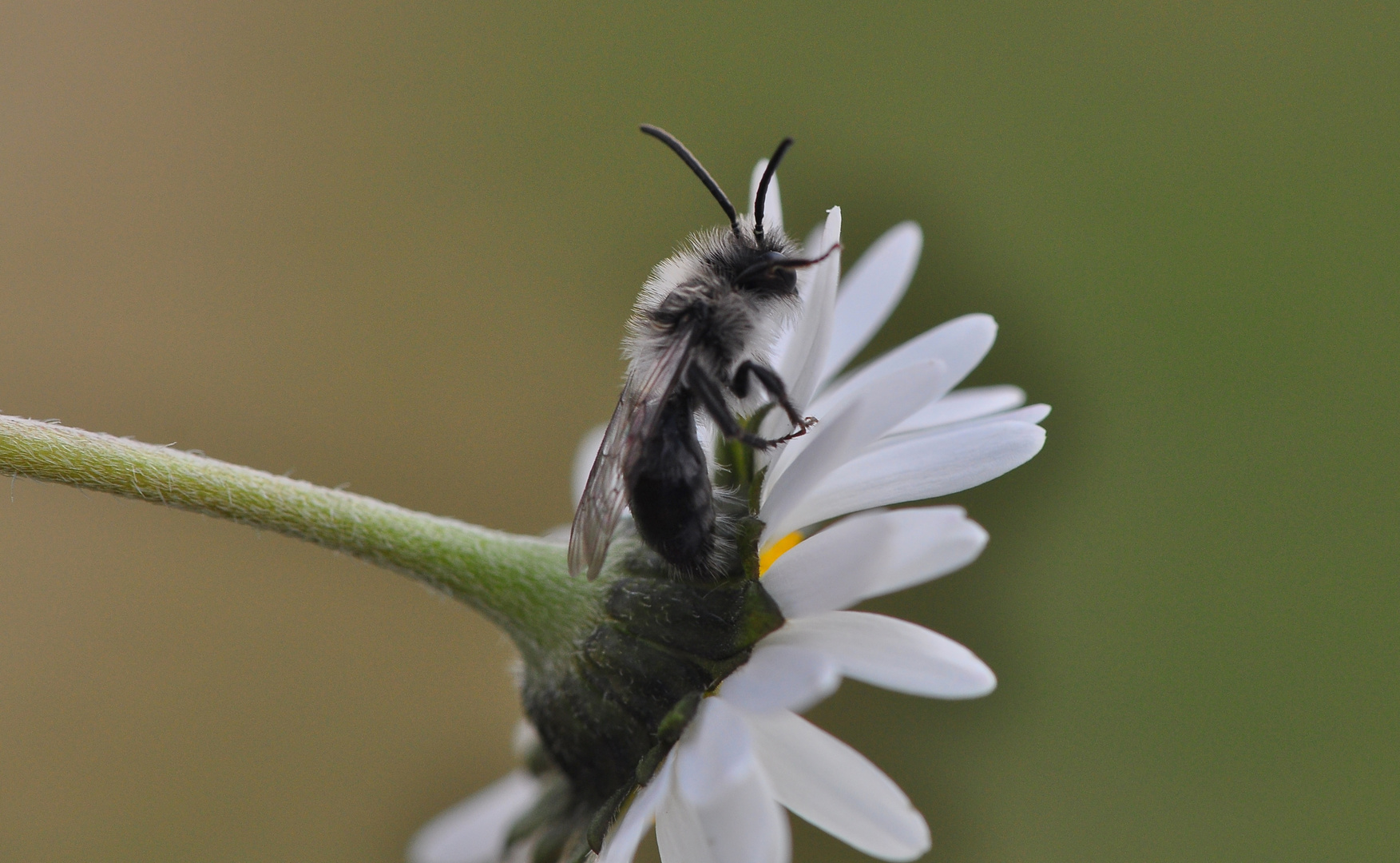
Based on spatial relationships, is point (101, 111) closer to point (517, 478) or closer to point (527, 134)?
point (527, 134)

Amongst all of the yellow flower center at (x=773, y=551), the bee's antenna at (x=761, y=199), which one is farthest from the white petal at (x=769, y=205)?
the yellow flower center at (x=773, y=551)

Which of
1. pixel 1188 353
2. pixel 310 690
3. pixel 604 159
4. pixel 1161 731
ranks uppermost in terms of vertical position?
pixel 604 159

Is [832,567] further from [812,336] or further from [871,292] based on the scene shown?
[871,292]

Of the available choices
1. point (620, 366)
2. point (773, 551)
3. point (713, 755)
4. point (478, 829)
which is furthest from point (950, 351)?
point (620, 366)

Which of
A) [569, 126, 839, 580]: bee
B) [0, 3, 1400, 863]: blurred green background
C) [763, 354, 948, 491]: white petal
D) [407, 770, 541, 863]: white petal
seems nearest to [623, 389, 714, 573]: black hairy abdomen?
[569, 126, 839, 580]: bee

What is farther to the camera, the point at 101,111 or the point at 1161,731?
the point at 101,111

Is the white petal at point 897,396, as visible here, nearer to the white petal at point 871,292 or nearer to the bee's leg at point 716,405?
the bee's leg at point 716,405

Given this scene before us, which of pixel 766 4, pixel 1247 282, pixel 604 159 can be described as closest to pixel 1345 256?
pixel 1247 282
